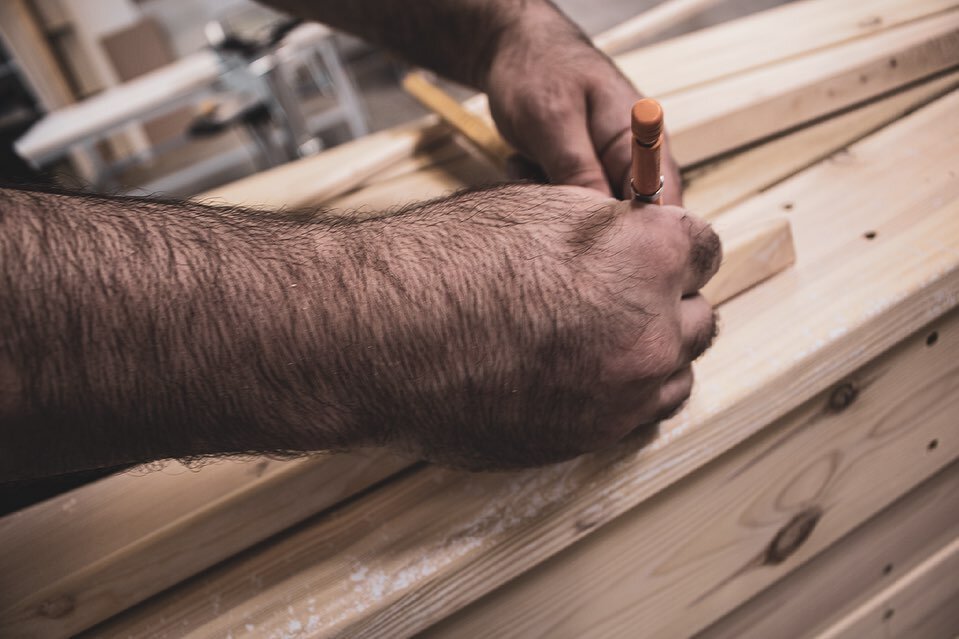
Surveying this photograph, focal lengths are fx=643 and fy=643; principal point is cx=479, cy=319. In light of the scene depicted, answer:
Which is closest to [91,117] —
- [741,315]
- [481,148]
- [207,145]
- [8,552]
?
[207,145]

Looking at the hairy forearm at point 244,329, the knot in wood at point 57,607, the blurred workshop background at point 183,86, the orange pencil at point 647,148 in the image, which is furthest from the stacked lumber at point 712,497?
the blurred workshop background at point 183,86

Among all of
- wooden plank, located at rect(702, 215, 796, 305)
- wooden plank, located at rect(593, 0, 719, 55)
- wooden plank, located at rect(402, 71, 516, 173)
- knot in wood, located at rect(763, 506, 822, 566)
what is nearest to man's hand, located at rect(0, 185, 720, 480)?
wooden plank, located at rect(702, 215, 796, 305)

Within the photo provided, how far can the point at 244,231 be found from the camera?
2.00 ft

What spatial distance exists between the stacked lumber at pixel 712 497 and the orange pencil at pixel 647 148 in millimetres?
222

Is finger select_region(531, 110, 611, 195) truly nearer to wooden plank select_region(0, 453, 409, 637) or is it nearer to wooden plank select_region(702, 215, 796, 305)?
wooden plank select_region(702, 215, 796, 305)

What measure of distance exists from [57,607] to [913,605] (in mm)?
1340

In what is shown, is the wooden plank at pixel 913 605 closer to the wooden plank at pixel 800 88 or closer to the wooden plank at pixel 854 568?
the wooden plank at pixel 854 568

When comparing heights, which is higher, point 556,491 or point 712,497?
point 556,491

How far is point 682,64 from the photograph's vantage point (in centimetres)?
133

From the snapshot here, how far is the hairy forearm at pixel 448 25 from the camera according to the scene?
103 cm

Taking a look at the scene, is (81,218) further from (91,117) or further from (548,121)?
(91,117)

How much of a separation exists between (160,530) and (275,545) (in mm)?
116

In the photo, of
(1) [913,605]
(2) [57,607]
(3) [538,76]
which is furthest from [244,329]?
(1) [913,605]

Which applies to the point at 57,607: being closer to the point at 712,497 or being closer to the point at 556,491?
the point at 556,491
